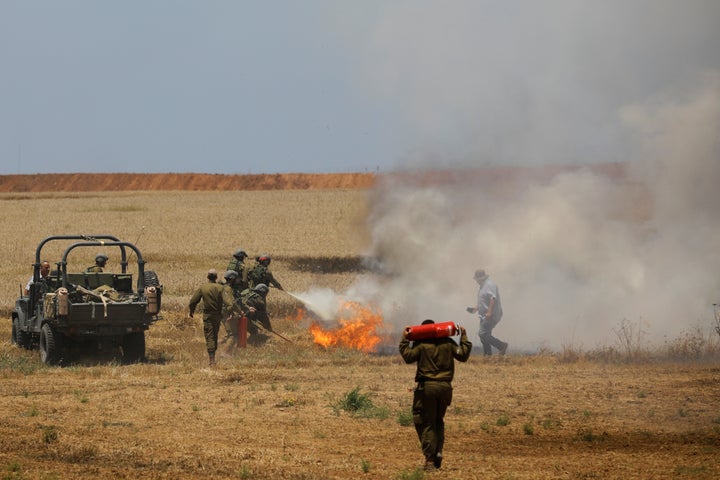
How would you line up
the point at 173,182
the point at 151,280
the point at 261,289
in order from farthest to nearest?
1. the point at 173,182
2. the point at 261,289
3. the point at 151,280

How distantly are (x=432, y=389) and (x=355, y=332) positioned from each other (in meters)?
12.9

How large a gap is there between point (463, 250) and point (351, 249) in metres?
13.4

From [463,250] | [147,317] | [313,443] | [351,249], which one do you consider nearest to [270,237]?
[351,249]

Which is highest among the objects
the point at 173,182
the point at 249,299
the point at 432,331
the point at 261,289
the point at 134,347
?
the point at 173,182

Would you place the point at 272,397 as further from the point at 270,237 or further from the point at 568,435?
the point at 270,237

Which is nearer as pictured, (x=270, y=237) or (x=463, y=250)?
(x=463, y=250)

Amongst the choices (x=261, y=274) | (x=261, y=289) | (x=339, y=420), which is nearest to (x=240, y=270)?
(x=261, y=274)

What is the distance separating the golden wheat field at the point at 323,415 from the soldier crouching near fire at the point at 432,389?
0.31 meters

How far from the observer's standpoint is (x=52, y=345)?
20.1 m

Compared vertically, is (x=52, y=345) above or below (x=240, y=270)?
below

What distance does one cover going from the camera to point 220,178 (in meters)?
94.4

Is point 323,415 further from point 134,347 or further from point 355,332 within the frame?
point 355,332

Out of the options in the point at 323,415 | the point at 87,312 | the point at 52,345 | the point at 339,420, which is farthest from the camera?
the point at 52,345

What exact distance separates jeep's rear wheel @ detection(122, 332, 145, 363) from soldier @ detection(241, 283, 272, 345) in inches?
118
